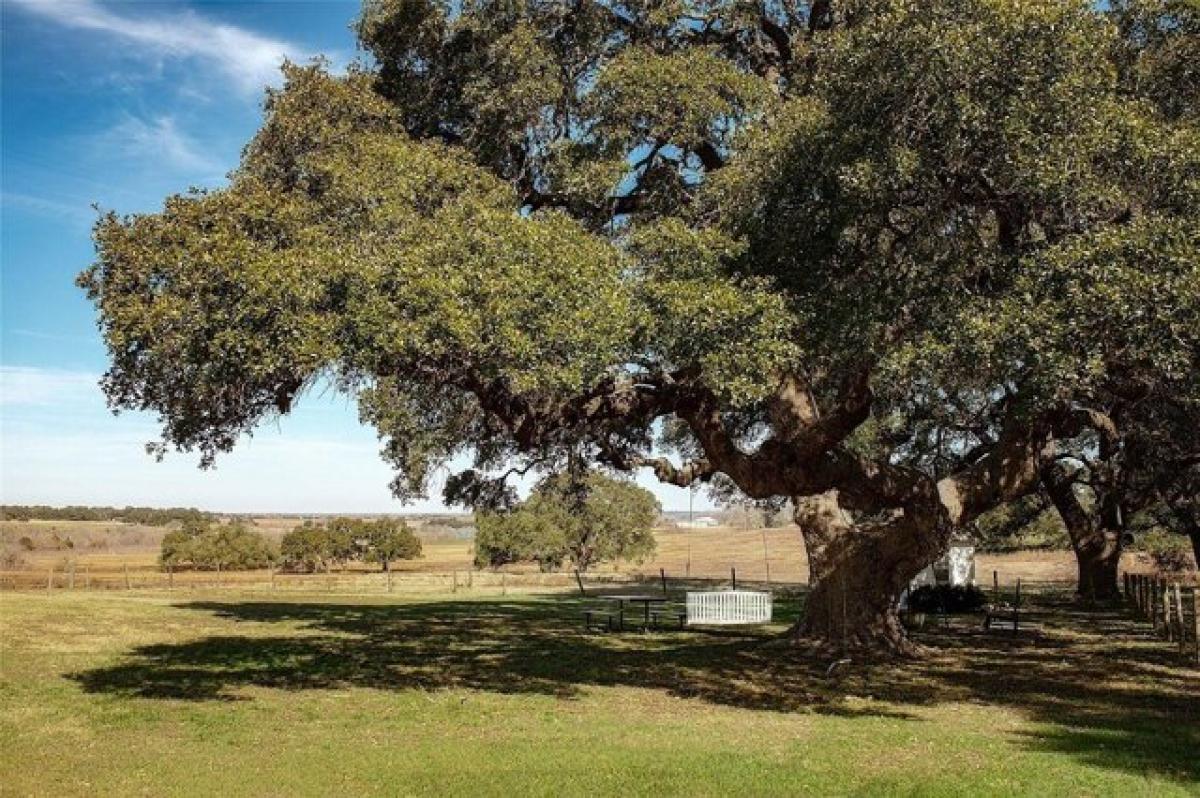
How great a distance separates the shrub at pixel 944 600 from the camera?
30.9m

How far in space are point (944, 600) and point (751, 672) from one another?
620 inches

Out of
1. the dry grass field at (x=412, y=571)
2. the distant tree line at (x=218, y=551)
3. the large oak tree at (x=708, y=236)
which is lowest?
the dry grass field at (x=412, y=571)

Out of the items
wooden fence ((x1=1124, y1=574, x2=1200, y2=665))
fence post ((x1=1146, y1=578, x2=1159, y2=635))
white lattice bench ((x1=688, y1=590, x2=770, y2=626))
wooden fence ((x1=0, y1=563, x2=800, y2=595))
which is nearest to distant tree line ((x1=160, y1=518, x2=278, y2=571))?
wooden fence ((x1=0, y1=563, x2=800, y2=595))

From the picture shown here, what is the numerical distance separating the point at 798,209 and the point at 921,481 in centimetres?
734

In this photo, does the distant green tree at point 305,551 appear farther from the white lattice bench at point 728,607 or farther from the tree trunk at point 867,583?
the tree trunk at point 867,583

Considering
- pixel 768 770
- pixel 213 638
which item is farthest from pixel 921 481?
pixel 213 638

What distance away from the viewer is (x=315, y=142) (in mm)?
16109

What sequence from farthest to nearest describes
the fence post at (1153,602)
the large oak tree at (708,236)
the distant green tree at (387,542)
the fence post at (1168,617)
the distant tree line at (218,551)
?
1. the distant green tree at (387,542)
2. the distant tree line at (218,551)
3. the fence post at (1153,602)
4. the fence post at (1168,617)
5. the large oak tree at (708,236)

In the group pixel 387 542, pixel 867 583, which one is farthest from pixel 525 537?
pixel 867 583

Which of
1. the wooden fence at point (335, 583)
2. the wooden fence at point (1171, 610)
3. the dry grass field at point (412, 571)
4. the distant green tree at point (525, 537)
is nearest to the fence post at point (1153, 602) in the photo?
the wooden fence at point (1171, 610)

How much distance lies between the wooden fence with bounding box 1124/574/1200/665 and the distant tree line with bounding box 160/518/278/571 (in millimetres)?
57710

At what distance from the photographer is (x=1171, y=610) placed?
72.7 feet

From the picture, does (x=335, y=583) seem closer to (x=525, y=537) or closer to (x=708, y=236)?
(x=525, y=537)

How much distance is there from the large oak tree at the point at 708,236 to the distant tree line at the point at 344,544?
192 feet
